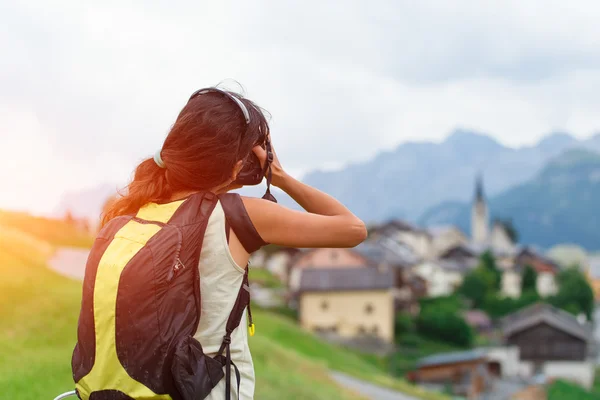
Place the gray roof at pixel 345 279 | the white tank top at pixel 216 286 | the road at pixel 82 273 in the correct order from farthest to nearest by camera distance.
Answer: the gray roof at pixel 345 279
the road at pixel 82 273
the white tank top at pixel 216 286

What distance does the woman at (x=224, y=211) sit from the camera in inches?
83.6

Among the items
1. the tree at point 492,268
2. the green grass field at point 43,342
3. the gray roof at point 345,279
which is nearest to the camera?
the green grass field at point 43,342

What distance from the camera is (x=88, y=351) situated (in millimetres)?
2082

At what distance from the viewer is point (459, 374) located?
3475 cm

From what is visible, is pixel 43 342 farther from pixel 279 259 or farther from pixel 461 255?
pixel 461 255

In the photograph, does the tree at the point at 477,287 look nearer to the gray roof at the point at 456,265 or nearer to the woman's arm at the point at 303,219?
the gray roof at the point at 456,265

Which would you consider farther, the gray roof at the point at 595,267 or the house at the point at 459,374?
the gray roof at the point at 595,267

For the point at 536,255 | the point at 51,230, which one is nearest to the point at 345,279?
the point at 51,230

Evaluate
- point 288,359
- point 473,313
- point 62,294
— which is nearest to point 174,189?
point 62,294

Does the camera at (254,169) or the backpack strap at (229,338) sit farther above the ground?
the camera at (254,169)

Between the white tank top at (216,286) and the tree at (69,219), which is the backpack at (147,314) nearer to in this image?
the white tank top at (216,286)

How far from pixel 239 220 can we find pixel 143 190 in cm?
37

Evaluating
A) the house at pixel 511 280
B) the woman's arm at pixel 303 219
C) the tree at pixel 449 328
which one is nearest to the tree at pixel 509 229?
the house at pixel 511 280

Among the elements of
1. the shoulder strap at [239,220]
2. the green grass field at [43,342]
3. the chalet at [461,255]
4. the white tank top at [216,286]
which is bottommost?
the chalet at [461,255]
